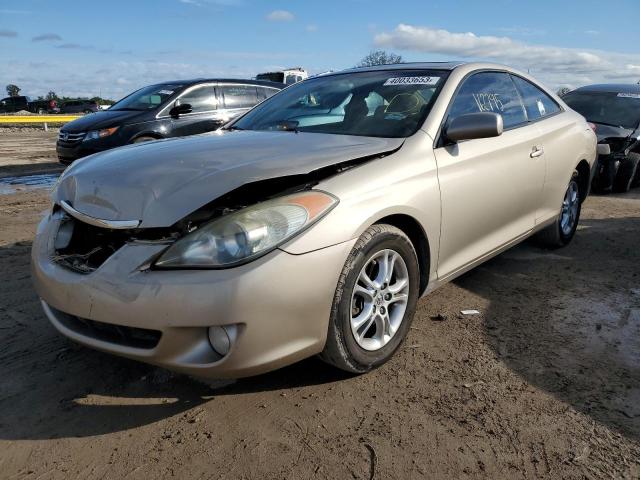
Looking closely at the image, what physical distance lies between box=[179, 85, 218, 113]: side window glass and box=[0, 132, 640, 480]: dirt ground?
5.76 m

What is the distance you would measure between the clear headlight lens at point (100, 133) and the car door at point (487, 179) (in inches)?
240

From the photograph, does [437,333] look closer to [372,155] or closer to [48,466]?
[372,155]

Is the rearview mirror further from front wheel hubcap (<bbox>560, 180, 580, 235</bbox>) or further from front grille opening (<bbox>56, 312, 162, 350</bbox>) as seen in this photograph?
front wheel hubcap (<bbox>560, 180, 580, 235</bbox>)

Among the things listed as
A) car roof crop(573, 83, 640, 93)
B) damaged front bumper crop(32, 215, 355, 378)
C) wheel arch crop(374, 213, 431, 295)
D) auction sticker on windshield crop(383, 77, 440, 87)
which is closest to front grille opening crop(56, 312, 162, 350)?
damaged front bumper crop(32, 215, 355, 378)

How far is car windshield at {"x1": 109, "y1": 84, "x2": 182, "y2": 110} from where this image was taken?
28.0 ft

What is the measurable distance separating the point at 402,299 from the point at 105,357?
1.60 m

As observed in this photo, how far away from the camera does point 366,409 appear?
239 centimetres

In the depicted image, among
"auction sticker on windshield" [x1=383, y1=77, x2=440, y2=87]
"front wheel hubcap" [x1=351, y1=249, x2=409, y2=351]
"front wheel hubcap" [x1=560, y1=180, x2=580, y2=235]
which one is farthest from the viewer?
"front wheel hubcap" [x1=560, y1=180, x2=580, y2=235]

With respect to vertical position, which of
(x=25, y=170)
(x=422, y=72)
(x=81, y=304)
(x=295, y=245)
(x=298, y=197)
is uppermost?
(x=422, y=72)

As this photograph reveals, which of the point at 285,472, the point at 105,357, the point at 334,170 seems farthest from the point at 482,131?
the point at 105,357

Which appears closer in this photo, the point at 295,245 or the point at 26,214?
the point at 295,245

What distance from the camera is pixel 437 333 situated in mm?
3162

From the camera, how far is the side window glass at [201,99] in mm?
8617

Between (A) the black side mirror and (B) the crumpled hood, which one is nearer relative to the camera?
(B) the crumpled hood
